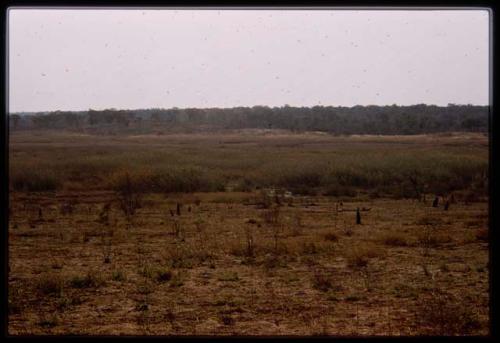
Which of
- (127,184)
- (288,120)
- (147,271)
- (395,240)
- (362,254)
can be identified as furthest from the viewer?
(288,120)

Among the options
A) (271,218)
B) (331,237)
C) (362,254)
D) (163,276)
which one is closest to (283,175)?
(271,218)

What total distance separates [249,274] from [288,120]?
76.7 metres

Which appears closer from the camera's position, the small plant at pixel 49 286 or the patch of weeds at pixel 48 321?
the patch of weeds at pixel 48 321

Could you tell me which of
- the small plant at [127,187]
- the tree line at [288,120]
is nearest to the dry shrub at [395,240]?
the small plant at [127,187]

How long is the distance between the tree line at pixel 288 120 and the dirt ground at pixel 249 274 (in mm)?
54702

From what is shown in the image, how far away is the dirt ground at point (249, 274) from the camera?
7668mm

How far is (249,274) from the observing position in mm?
10492

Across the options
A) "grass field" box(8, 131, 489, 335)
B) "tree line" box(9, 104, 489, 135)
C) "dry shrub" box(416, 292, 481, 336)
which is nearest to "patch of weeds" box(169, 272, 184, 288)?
"grass field" box(8, 131, 489, 335)

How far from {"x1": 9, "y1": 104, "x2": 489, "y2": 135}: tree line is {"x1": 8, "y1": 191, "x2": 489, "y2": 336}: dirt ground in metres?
54.7

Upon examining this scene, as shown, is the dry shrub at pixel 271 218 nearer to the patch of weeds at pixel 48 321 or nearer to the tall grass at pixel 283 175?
the tall grass at pixel 283 175

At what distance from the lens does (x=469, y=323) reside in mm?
7438

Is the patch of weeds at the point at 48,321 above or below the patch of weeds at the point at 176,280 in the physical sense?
above

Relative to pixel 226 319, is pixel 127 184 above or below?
below

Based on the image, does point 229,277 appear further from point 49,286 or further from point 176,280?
point 49,286
